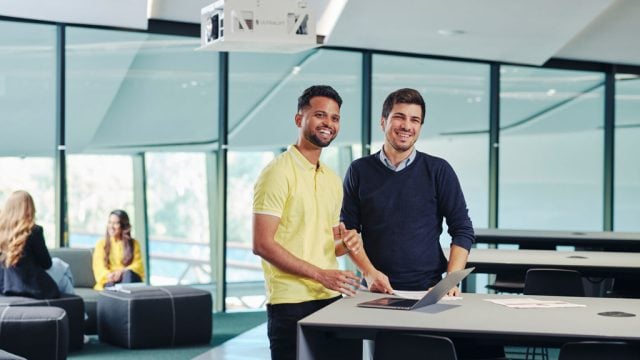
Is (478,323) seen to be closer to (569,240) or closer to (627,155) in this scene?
(569,240)

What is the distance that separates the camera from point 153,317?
780 cm

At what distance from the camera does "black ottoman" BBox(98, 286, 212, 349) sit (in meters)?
7.74

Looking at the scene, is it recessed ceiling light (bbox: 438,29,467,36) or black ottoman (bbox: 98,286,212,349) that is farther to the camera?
recessed ceiling light (bbox: 438,29,467,36)

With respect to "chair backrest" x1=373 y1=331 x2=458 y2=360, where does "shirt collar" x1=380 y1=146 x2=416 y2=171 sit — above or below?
above

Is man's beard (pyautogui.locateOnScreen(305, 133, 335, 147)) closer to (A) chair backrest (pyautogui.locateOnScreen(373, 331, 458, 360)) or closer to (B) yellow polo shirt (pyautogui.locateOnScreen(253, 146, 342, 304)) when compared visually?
(B) yellow polo shirt (pyautogui.locateOnScreen(253, 146, 342, 304))

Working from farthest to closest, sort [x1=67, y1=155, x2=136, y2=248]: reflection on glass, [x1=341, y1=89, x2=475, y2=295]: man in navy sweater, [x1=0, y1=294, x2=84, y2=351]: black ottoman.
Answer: [x1=67, y1=155, x2=136, y2=248]: reflection on glass < [x1=0, y1=294, x2=84, y2=351]: black ottoman < [x1=341, y1=89, x2=475, y2=295]: man in navy sweater

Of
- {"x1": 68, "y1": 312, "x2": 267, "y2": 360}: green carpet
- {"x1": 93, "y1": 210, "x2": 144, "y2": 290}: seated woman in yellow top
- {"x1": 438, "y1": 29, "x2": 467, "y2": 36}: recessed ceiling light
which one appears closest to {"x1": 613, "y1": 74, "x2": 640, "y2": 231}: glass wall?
{"x1": 438, "y1": 29, "x2": 467, "y2": 36}: recessed ceiling light

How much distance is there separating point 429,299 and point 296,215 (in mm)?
579

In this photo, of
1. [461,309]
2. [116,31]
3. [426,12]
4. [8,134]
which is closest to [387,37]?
[426,12]

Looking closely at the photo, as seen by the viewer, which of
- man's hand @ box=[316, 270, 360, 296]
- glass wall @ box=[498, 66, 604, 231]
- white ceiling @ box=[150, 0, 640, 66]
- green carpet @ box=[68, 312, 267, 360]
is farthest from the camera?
glass wall @ box=[498, 66, 604, 231]

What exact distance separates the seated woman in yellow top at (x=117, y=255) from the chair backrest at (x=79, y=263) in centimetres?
7

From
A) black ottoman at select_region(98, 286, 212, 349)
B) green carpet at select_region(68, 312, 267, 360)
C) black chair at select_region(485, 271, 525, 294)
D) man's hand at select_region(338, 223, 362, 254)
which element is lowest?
green carpet at select_region(68, 312, 267, 360)

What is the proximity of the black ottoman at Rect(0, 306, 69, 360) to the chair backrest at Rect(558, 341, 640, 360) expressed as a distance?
169 inches

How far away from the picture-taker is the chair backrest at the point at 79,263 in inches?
343
